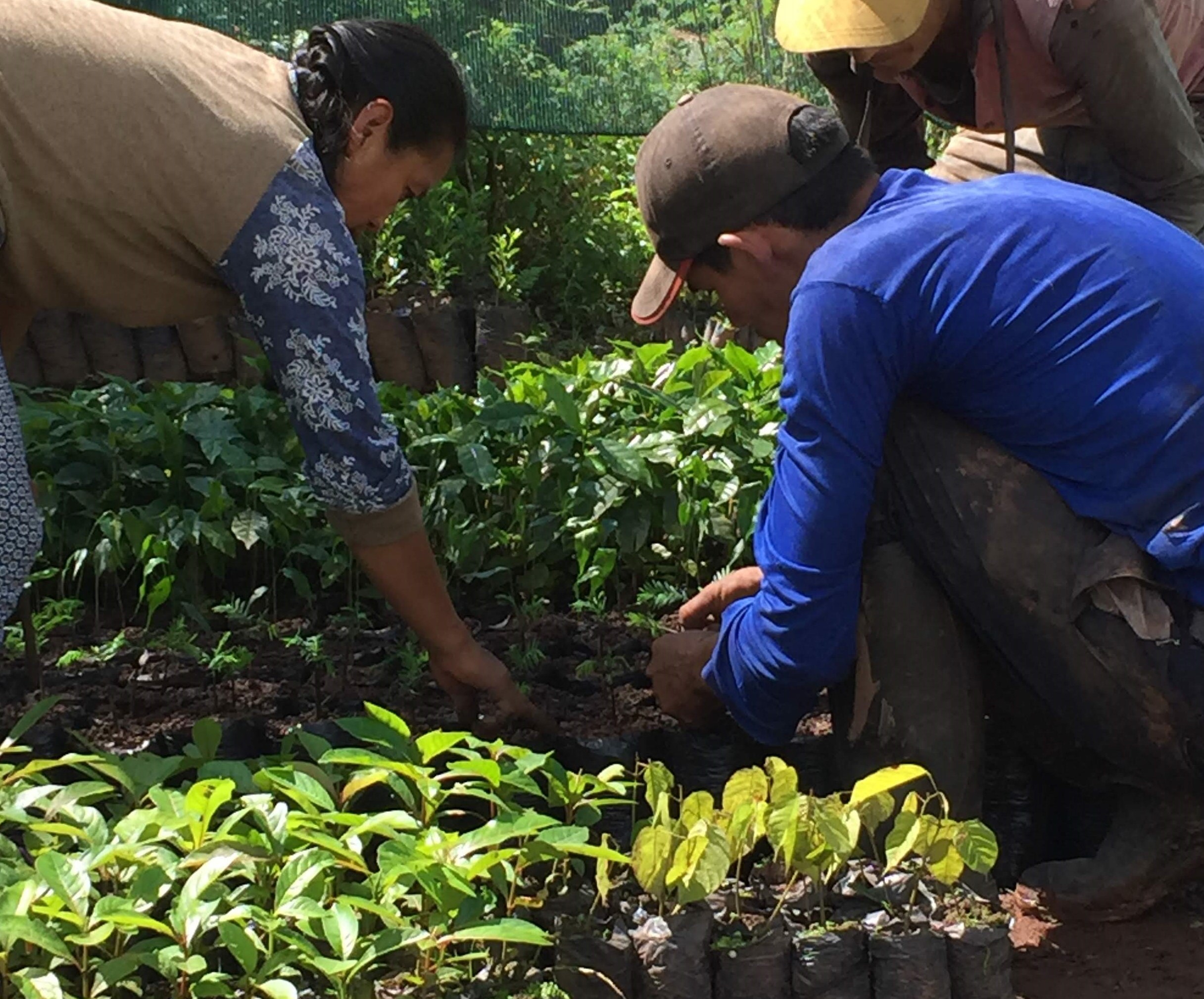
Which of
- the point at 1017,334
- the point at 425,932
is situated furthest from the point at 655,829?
the point at 1017,334

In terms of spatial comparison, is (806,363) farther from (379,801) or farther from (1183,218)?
(1183,218)

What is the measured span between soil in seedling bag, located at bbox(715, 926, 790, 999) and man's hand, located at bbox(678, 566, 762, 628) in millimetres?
920

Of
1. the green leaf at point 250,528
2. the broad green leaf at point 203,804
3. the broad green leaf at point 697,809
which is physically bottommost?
the green leaf at point 250,528

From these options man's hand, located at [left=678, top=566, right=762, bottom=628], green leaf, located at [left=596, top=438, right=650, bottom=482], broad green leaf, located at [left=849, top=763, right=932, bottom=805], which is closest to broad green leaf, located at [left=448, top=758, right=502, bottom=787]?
broad green leaf, located at [left=849, top=763, right=932, bottom=805]

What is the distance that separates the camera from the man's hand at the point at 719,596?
3004 millimetres

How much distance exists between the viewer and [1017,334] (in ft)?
8.09

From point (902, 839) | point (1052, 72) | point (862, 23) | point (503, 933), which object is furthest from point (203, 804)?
point (1052, 72)

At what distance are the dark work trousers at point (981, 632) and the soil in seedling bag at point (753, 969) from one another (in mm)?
629

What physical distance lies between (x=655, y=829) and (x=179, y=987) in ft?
2.03

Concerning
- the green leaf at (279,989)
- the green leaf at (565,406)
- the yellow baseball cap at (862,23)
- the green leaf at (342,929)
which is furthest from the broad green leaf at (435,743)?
the yellow baseball cap at (862,23)

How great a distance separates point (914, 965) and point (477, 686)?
97 centimetres

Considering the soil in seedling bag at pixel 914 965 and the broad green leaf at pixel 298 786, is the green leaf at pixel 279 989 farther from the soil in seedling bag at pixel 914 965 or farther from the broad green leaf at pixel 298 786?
the soil in seedling bag at pixel 914 965

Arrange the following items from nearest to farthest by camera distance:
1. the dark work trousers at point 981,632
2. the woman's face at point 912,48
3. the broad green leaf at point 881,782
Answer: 1. the broad green leaf at point 881,782
2. the dark work trousers at point 981,632
3. the woman's face at point 912,48

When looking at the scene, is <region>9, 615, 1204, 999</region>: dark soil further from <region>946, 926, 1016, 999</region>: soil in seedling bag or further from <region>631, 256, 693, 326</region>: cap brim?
<region>631, 256, 693, 326</region>: cap brim
